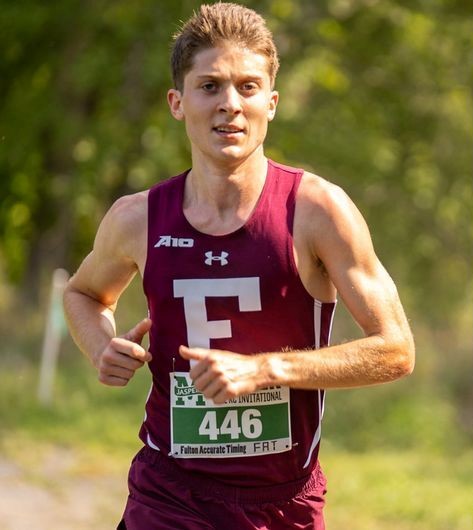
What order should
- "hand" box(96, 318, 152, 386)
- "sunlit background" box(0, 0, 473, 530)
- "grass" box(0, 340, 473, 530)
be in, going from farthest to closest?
"sunlit background" box(0, 0, 473, 530), "grass" box(0, 340, 473, 530), "hand" box(96, 318, 152, 386)

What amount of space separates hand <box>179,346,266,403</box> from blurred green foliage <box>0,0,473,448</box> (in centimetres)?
967

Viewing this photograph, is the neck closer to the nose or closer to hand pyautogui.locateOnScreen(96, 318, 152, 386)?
the nose

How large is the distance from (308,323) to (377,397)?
433 inches

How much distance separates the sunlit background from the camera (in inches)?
423

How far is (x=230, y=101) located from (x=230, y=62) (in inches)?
5.0

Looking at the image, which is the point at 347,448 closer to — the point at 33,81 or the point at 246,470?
the point at 33,81

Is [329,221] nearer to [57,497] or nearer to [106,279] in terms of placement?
[106,279]

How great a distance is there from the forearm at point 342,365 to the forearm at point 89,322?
78 centimetres

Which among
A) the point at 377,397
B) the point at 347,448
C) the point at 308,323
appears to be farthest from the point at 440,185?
the point at 308,323

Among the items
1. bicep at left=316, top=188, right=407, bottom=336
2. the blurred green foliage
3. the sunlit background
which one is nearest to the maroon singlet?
bicep at left=316, top=188, right=407, bottom=336

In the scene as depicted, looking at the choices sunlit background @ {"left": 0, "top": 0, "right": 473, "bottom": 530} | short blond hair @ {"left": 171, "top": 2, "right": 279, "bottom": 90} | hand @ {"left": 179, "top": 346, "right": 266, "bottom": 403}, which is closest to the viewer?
hand @ {"left": 179, "top": 346, "right": 266, "bottom": 403}

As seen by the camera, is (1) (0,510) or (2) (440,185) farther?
(2) (440,185)

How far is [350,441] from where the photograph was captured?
12906mm

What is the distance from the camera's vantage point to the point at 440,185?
19.5m
